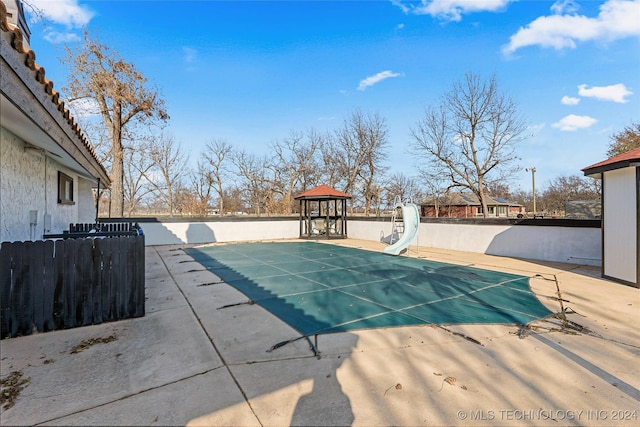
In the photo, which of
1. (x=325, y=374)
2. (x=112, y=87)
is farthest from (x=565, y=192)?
(x=112, y=87)

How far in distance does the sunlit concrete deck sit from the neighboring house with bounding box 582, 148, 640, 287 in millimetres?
2748

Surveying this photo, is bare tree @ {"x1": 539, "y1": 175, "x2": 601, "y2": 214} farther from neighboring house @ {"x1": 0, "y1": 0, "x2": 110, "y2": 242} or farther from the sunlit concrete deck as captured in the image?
neighboring house @ {"x1": 0, "y1": 0, "x2": 110, "y2": 242}

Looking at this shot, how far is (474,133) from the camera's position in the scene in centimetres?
1905

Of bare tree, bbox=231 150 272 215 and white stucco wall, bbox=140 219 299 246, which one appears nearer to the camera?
white stucco wall, bbox=140 219 299 246

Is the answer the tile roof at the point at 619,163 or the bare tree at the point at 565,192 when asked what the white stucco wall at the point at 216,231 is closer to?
the tile roof at the point at 619,163

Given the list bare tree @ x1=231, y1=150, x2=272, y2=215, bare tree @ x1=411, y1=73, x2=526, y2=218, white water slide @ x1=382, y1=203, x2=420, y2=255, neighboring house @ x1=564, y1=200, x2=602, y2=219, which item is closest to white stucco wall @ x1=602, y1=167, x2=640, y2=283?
white water slide @ x1=382, y1=203, x2=420, y2=255

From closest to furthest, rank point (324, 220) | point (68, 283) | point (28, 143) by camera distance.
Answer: point (68, 283) < point (28, 143) < point (324, 220)

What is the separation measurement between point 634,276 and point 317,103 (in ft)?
72.9

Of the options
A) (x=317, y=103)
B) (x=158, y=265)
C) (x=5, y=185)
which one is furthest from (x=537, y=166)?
(x=5, y=185)

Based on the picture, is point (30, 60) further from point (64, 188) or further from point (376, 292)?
point (64, 188)

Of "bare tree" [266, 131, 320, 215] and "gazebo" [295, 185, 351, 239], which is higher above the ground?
"bare tree" [266, 131, 320, 215]

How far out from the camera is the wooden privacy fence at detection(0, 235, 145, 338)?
3.15m

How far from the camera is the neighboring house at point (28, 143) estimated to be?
7.24 ft

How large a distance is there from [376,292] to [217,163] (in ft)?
101
